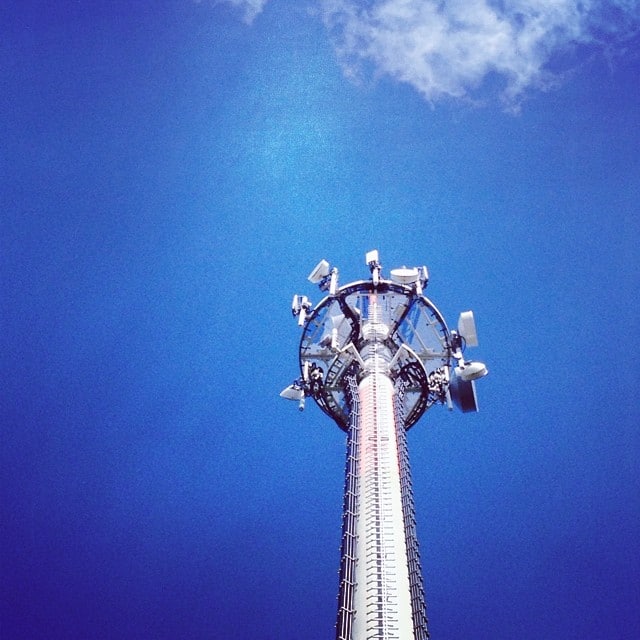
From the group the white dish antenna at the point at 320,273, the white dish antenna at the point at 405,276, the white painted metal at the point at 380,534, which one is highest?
the white dish antenna at the point at 320,273

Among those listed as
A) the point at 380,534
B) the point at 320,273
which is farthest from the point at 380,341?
the point at 380,534

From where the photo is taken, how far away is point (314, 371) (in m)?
24.0

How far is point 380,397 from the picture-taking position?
20.5m

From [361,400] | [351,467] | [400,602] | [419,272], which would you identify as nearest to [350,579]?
[400,602]

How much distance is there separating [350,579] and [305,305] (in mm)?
11940

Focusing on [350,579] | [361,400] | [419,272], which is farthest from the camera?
[419,272]

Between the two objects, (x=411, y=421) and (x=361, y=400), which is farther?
(x=411, y=421)

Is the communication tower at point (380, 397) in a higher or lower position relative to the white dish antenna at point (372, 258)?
lower

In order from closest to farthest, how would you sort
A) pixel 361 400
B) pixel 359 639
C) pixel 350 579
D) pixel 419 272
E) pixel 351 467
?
pixel 359 639 → pixel 350 579 → pixel 351 467 → pixel 361 400 → pixel 419 272

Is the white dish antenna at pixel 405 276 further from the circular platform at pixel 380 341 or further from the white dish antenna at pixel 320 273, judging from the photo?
the white dish antenna at pixel 320 273

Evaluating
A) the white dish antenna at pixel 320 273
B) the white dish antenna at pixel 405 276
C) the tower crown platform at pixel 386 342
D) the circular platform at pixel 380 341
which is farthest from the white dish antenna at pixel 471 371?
the white dish antenna at pixel 320 273

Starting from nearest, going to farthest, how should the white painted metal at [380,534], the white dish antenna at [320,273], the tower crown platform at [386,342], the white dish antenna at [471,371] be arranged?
the white painted metal at [380,534], the white dish antenna at [471,371], the tower crown platform at [386,342], the white dish antenna at [320,273]

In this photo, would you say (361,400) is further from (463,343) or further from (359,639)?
(359,639)

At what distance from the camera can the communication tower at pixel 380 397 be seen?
1440cm
